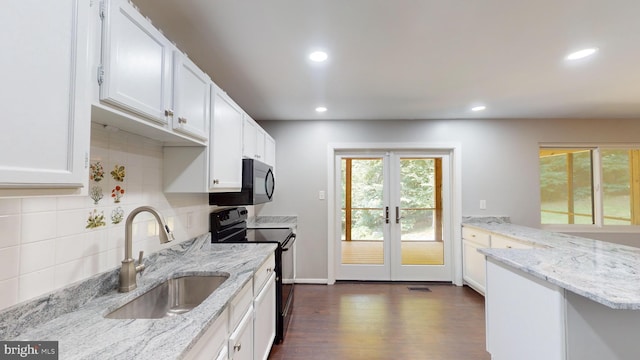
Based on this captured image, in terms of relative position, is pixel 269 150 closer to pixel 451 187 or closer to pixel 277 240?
pixel 277 240

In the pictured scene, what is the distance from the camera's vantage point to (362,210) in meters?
4.06

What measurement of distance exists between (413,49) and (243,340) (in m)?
2.17

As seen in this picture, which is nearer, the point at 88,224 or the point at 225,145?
the point at 88,224

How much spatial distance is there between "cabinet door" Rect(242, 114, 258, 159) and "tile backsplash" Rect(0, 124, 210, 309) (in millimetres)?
733

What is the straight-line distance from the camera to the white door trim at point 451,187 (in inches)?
152

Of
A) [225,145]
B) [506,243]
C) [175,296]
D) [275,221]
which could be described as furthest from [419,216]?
[175,296]

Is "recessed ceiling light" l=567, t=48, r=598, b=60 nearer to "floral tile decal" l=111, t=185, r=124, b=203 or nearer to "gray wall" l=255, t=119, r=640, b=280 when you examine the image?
"gray wall" l=255, t=119, r=640, b=280

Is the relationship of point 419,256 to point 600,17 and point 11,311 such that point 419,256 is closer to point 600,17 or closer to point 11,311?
point 600,17

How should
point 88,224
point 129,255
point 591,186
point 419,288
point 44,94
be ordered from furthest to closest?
point 591,186, point 419,288, point 129,255, point 88,224, point 44,94

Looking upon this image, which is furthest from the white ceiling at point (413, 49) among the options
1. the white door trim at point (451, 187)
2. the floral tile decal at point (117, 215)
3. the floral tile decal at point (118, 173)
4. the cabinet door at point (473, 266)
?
the cabinet door at point (473, 266)

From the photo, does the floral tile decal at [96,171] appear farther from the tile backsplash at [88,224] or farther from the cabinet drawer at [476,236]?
the cabinet drawer at [476,236]

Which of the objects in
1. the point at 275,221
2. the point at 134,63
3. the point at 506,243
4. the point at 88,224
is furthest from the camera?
the point at 275,221

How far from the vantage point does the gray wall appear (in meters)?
3.87

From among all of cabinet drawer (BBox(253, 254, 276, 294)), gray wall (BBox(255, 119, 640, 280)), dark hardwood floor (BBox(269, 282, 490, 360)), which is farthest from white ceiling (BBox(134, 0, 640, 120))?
dark hardwood floor (BBox(269, 282, 490, 360))
